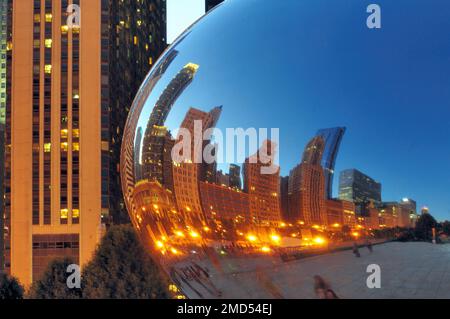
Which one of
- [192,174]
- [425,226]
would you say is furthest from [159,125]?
[425,226]

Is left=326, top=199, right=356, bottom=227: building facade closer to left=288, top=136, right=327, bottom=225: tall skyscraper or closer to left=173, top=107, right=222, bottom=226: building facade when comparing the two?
left=288, top=136, right=327, bottom=225: tall skyscraper

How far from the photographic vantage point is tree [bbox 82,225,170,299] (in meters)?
29.5

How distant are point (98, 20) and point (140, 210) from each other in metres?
60.9

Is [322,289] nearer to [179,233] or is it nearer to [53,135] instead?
[179,233]

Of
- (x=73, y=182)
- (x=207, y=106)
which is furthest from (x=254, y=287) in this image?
(x=73, y=182)

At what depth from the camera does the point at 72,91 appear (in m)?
63.7

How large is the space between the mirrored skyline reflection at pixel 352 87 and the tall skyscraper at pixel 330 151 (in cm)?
3

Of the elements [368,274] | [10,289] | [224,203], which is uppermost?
[224,203]

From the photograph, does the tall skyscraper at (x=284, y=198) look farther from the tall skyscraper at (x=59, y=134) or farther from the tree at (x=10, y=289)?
the tall skyscraper at (x=59, y=134)

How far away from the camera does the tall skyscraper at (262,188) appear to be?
4.46m

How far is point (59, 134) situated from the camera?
6347 centimetres

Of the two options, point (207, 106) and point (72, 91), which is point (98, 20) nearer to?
point (72, 91)

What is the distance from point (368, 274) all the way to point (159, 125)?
6.40 feet

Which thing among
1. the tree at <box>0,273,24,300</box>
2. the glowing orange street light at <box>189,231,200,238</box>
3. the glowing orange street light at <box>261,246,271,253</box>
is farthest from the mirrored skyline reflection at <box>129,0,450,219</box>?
the tree at <box>0,273,24,300</box>
